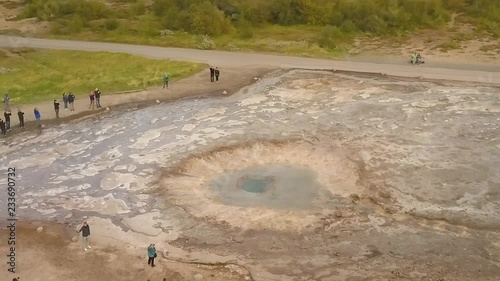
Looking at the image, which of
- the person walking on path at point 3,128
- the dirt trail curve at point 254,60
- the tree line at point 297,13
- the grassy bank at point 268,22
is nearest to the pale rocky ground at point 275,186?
Result: the person walking on path at point 3,128

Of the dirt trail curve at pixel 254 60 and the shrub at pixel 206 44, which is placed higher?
the shrub at pixel 206 44

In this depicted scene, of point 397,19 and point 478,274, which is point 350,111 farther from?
point 397,19

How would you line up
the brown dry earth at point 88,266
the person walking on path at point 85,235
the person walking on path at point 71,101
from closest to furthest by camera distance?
the brown dry earth at point 88,266 → the person walking on path at point 85,235 → the person walking on path at point 71,101

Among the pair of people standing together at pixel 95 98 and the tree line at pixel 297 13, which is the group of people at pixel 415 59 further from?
the pair of people standing together at pixel 95 98

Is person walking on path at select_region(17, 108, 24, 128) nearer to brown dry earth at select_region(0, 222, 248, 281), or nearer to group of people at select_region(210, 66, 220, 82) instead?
brown dry earth at select_region(0, 222, 248, 281)

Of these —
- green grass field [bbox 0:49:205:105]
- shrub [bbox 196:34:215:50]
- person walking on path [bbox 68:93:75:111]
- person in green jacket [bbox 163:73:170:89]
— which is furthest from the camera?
shrub [bbox 196:34:215:50]

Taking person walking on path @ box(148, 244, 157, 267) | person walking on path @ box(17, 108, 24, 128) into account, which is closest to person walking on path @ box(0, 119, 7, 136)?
person walking on path @ box(17, 108, 24, 128)
